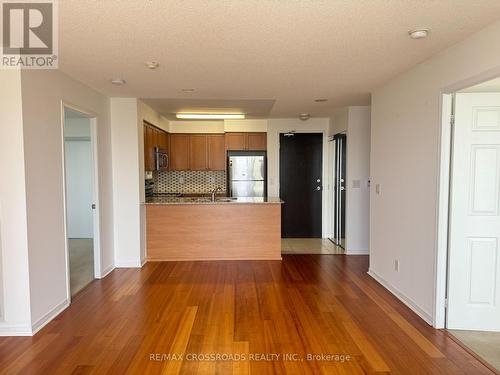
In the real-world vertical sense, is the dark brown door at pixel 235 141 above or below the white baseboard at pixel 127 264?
above

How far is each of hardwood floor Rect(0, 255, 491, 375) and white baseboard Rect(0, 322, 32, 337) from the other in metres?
0.07

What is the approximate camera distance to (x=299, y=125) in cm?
661

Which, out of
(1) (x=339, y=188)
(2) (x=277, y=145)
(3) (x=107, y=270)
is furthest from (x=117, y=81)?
(1) (x=339, y=188)

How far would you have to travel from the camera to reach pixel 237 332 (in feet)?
9.23

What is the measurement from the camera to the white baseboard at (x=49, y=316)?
2834 mm

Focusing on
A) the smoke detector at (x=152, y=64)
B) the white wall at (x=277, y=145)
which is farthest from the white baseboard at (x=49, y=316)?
the white wall at (x=277, y=145)

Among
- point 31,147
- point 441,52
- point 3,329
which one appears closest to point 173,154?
point 31,147

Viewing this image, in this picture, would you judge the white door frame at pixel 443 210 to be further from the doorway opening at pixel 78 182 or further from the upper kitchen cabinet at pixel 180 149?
the doorway opening at pixel 78 182

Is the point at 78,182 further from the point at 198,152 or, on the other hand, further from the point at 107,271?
the point at 107,271

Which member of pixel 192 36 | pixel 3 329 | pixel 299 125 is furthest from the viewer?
pixel 299 125

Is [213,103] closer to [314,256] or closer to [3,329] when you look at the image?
[314,256]

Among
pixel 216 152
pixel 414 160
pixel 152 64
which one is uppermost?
pixel 152 64

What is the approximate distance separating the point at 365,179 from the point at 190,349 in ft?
13.0

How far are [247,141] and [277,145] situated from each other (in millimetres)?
634
